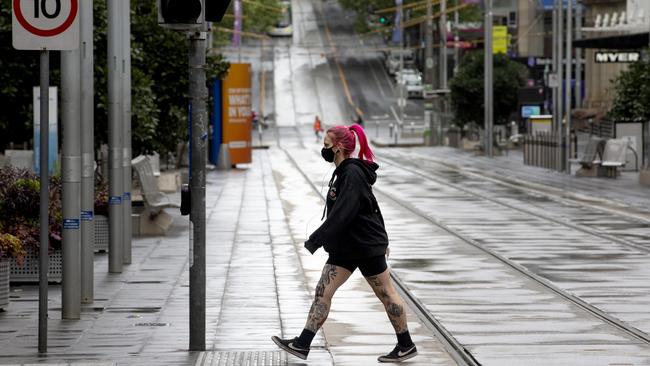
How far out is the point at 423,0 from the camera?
10919 centimetres

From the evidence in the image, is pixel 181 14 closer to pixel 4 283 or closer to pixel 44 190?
pixel 44 190

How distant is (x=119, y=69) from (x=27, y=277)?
9.57 ft

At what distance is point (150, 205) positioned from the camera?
25.1 metres

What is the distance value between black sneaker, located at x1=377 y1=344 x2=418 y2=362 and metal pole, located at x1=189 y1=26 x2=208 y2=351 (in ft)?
4.91

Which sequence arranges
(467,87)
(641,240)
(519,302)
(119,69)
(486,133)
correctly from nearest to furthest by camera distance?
(519,302), (119,69), (641,240), (486,133), (467,87)

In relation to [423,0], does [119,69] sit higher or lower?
lower

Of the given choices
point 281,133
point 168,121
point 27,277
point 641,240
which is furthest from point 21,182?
point 281,133

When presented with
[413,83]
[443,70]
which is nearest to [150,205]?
[443,70]

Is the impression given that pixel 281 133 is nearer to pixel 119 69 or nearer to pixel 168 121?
pixel 168 121

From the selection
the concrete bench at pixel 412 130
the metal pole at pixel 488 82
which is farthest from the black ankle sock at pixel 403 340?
the concrete bench at pixel 412 130

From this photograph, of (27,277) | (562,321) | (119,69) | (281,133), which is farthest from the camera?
(281,133)

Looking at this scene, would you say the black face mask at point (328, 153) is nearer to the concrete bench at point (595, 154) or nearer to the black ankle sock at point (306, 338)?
the black ankle sock at point (306, 338)

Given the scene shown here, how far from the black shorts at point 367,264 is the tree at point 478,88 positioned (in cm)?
5864

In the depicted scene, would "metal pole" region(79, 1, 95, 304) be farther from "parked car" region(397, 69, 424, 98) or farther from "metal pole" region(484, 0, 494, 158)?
"parked car" region(397, 69, 424, 98)
